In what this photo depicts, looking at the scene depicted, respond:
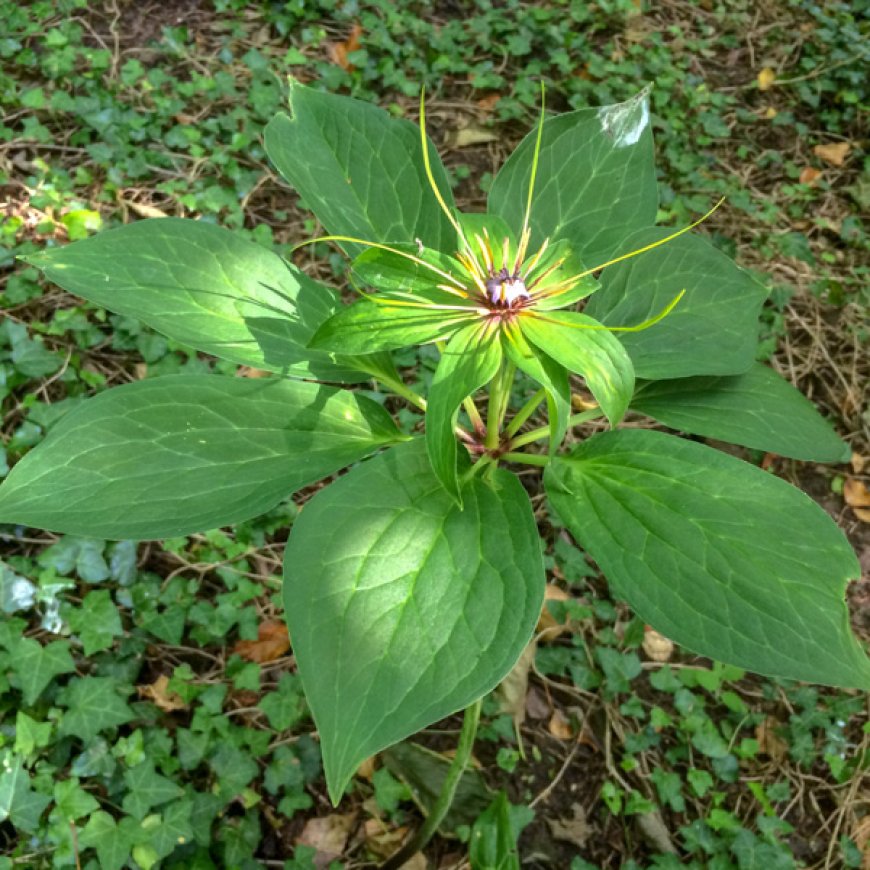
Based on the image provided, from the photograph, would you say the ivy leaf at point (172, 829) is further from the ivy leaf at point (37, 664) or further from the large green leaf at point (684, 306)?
the large green leaf at point (684, 306)

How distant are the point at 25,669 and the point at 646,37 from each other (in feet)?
9.53

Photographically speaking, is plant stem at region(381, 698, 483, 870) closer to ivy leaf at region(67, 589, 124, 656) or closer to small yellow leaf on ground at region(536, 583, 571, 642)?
small yellow leaf on ground at region(536, 583, 571, 642)

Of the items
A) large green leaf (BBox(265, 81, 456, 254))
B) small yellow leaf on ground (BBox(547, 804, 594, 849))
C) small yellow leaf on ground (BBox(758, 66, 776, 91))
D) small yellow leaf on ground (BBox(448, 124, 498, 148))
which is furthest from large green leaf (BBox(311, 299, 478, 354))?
small yellow leaf on ground (BBox(758, 66, 776, 91))

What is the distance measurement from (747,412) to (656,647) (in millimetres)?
863

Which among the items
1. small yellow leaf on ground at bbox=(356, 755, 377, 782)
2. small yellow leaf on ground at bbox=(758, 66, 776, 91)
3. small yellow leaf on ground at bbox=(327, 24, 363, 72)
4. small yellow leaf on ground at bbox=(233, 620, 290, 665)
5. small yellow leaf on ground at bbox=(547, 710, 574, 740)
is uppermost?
small yellow leaf on ground at bbox=(758, 66, 776, 91)

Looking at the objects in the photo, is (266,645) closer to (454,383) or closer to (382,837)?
(382,837)

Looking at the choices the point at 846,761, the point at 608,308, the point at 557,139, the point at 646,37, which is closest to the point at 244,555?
the point at 608,308

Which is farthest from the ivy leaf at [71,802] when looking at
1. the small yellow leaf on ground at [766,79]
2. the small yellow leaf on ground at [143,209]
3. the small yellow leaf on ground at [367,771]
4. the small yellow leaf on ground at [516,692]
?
the small yellow leaf on ground at [766,79]

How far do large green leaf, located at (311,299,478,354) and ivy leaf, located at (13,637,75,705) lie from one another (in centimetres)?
101

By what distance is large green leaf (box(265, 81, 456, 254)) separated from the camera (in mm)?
1168

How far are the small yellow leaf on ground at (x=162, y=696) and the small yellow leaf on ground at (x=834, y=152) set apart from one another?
8.97 feet

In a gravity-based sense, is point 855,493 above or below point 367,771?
above

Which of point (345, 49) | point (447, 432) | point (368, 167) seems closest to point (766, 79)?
point (345, 49)

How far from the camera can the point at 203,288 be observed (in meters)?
1.11
